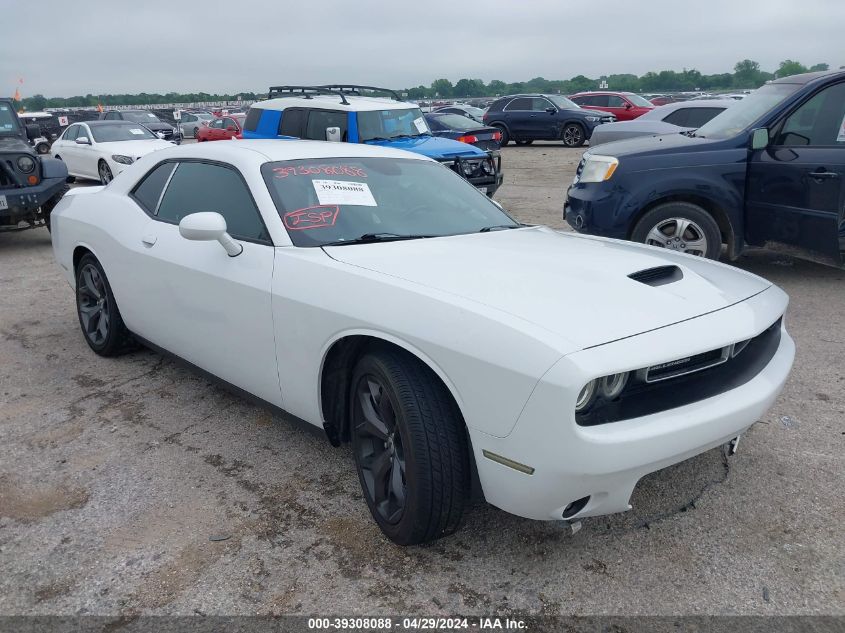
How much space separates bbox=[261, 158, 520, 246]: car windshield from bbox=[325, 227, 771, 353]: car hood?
0.16m

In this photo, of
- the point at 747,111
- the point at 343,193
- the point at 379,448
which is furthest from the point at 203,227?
the point at 747,111

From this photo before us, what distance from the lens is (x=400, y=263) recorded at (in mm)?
2934

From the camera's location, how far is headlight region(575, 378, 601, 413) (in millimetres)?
2256

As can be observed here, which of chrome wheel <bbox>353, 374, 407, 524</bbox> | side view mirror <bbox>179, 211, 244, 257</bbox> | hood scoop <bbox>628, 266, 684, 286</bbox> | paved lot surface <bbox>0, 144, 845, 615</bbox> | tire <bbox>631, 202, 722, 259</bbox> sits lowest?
paved lot surface <bbox>0, 144, 845, 615</bbox>

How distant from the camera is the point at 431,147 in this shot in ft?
33.7

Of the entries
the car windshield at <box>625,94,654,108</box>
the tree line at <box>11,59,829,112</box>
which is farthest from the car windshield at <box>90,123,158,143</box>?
the tree line at <box>11,59,829,112</box>

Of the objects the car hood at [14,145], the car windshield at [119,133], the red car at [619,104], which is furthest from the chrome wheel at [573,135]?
the car hood at [14,145]

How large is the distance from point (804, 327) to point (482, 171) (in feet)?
19.8

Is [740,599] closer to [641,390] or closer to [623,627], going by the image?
[623,627]

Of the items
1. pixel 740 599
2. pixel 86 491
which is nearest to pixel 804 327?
pixel 740 599

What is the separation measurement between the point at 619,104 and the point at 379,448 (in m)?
23.0

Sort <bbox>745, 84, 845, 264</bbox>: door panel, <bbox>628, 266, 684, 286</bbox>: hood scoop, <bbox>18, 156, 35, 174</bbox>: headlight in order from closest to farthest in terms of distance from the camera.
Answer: <bbox>628, 266, 684, 286</bbox>: hood scoop, <bbox>745, 84, 845, 264</bbox>: door panel, <bbox>18, 156, 35, 174</bbox>: headlight

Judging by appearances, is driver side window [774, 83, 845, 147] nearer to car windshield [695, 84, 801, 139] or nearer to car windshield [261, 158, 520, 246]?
car windshield [695, 84, 801, 139]

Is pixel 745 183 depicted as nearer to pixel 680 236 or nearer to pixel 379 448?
pixel 680 236
